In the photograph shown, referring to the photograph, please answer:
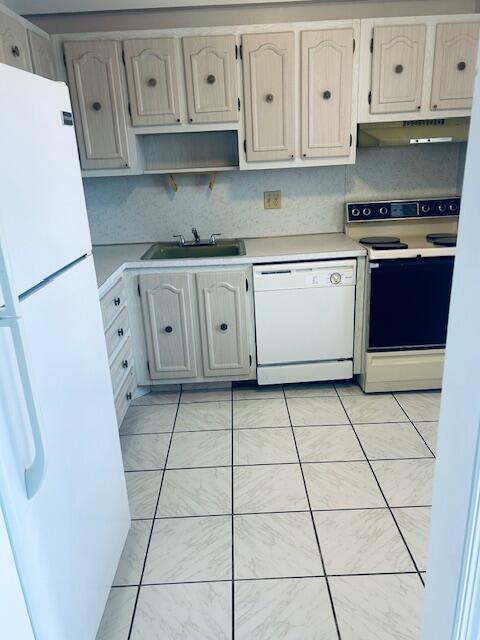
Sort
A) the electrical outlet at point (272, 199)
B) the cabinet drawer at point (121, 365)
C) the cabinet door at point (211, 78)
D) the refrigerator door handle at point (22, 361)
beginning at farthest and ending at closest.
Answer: the electrical outlet at point (272, 199) → the cabinet door at point (211, 78) → the cabinet drawer at point (121, 365) → the refrigerator door handle at point (22, 361)

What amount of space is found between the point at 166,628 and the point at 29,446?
2.96ft

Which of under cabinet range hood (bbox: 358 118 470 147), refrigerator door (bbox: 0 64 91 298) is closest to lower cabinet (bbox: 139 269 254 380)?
under cabinet range hood (bbox: 358 118 470 147)

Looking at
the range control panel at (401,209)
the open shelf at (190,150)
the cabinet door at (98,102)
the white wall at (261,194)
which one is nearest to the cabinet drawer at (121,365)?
the white wall at (261,194)

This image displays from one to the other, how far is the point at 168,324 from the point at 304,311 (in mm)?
818

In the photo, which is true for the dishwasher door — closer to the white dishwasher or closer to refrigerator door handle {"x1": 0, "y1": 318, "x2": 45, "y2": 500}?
the white dishwasher

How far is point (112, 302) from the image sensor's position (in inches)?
96.4

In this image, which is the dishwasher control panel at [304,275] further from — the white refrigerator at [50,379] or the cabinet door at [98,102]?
the white refrigerator at [50,379]

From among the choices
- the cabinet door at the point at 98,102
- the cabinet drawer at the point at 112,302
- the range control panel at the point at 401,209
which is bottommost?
the cabinet drawer at the point at 112,302

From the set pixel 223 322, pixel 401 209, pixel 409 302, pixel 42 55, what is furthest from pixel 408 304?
pixel 42 55

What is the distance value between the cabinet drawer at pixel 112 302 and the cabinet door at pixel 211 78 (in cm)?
106

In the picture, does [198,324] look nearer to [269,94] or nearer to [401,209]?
[269,94]

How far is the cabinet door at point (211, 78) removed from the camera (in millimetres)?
2584

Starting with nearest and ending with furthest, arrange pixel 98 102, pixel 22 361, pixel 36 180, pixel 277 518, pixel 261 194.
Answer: pixel 22 361 → pixel 36 180 → pixel 277 518 → pixel 98 102 → pixel 261 194

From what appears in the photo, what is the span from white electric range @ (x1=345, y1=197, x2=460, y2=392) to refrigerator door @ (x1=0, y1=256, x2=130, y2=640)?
1672 mm
